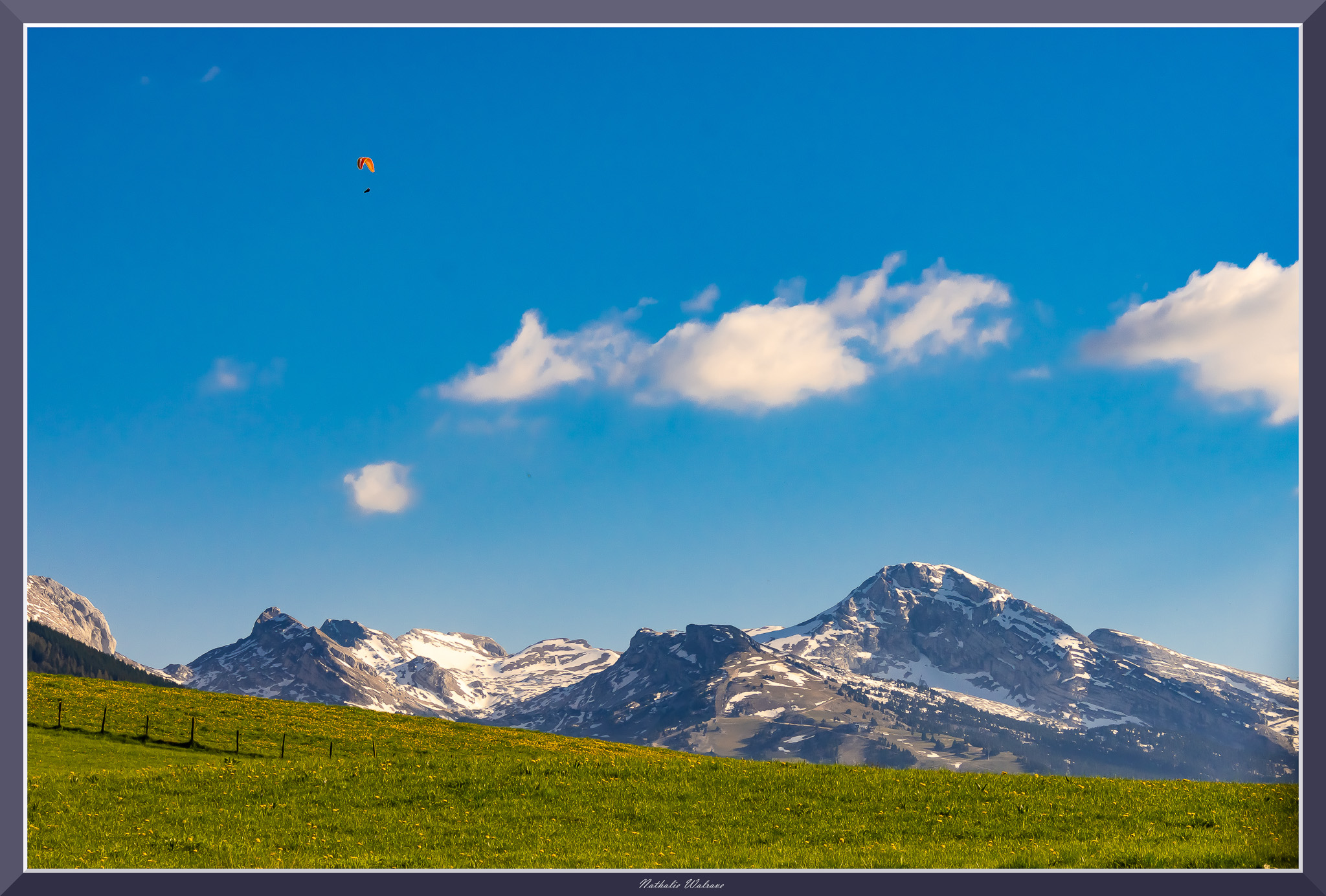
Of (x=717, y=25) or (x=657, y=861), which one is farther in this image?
(x=657, y=861)

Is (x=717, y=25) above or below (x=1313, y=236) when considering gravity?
above

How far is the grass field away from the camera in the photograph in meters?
18.7

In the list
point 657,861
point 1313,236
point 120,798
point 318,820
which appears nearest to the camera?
point 1313,236

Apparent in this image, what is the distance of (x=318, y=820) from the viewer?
22.8 meters

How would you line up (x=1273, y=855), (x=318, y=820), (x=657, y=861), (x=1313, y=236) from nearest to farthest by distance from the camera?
(x=1313, y=236)
(x=1273, y=855)
(x=657, y=861)
(x=318, y=820)

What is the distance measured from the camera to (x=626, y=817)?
22984mm

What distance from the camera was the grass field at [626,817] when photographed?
1867 centimetres
